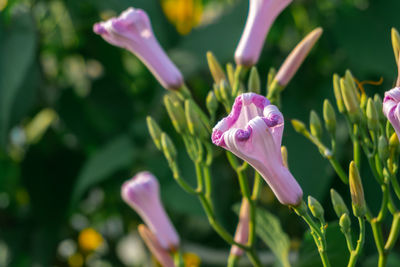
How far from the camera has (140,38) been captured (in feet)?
1.62

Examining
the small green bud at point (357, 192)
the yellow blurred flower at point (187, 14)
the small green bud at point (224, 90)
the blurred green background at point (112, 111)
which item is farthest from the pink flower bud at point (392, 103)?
the yellow blurred flower at point (187, 14)

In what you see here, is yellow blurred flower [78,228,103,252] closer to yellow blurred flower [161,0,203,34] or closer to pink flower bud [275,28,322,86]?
yellow blurred flower [161,0,203,34]

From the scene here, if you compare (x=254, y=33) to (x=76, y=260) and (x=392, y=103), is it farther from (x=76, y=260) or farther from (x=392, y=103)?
(x=76, y=260)

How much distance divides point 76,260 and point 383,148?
2.33 feet

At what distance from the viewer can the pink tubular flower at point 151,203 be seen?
51 centimetres

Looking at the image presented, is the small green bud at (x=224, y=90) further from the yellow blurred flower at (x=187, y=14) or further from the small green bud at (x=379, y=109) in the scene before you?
the yellow blurred flower at (x=187, y=14)

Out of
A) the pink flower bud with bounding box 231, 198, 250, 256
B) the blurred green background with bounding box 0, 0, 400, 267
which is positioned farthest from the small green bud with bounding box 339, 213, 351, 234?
the blurred green background with bounding box 0, 0, 400, 267

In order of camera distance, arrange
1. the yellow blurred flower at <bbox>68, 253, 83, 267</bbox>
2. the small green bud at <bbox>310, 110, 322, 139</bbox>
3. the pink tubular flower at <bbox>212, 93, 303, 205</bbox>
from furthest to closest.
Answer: the yellow blurred flower at <bbox>68, 253, 83, 267</bbox>, the small green bud at <bbox>310, 110, 322, 139</bbox>, the pink tubular flower at <bbox>212, 93, 303, 205</bbox>

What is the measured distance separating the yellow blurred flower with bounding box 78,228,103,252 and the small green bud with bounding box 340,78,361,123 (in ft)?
2.17

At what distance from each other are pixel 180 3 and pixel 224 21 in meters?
0.28

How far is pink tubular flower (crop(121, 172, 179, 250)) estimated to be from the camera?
0.51m

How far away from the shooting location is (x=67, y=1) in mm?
814

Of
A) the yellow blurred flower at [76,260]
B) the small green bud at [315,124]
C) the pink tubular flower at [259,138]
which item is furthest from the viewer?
the yellow blurred flower at [76,260]

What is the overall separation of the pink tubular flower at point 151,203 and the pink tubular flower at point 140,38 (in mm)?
79
